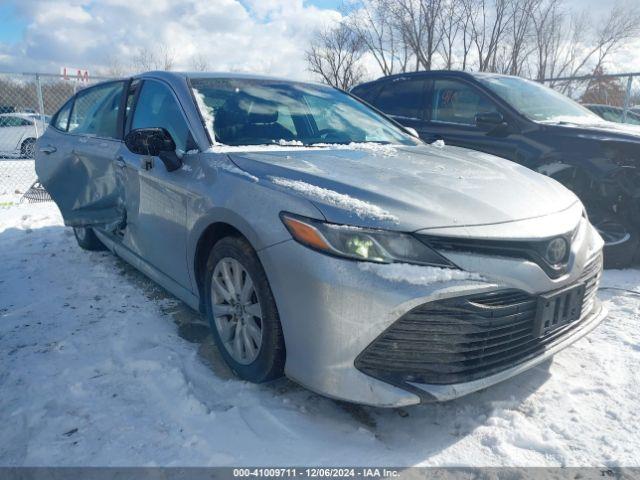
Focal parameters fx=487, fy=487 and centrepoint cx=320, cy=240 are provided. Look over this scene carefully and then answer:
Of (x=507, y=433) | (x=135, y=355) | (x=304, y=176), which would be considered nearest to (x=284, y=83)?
(x=304, y=176)

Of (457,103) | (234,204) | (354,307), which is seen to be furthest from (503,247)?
(457,103)

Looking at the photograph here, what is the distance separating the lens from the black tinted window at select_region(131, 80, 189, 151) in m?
2.87

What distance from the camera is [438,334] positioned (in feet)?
6.16

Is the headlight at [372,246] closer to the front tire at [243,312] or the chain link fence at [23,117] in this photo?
the front tire at [243,312]

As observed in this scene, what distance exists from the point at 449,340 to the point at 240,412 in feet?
3.27

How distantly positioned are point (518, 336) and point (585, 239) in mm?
706

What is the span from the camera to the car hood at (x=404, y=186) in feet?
6.45

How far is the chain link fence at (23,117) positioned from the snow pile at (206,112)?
601 centimetres

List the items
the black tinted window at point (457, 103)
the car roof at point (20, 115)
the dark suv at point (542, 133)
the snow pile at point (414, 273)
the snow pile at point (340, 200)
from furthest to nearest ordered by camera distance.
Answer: the car roof at point (20, 115), the black tinted window at point (457, 103), the dark suv at point (542, 133), the snow pile at point (340, 200), the snow pile at point (414, 273)

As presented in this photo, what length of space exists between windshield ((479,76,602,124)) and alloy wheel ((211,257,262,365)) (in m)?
3.38

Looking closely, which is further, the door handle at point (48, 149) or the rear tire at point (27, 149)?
the rear tire at point (27, 149)

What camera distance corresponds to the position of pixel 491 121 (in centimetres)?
444

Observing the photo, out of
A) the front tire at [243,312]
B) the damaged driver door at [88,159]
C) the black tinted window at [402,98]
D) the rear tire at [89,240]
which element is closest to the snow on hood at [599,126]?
the black tinted window at [402,98]

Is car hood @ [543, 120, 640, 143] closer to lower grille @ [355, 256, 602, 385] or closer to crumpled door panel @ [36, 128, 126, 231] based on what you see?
lower grille @ [355, 256, 602, 385]
